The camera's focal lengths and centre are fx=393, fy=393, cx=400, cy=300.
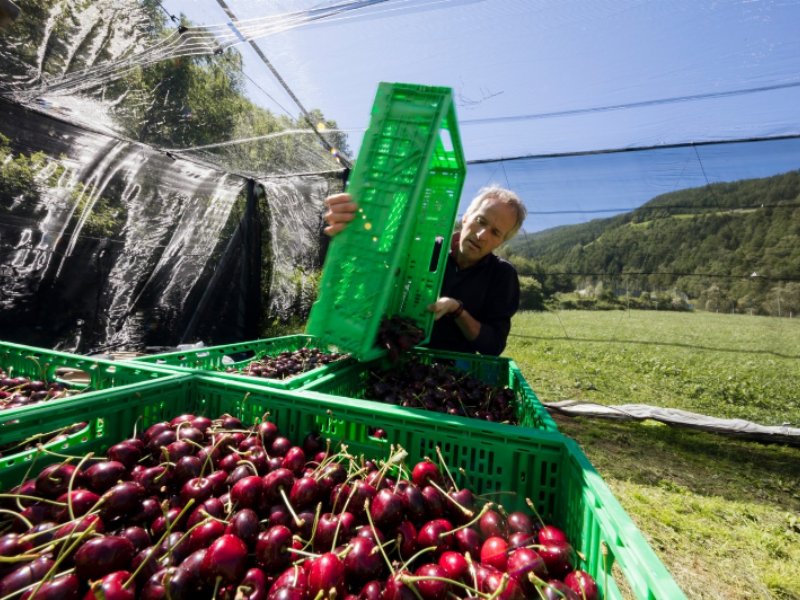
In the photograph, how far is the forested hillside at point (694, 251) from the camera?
18.5ft

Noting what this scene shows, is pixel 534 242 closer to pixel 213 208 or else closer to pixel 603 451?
pixel 603 451

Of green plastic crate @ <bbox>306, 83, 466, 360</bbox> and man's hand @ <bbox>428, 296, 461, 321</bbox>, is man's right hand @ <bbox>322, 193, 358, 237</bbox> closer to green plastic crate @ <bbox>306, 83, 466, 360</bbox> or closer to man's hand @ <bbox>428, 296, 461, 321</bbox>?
green plastic crate @ <bbox>306, 83, 466, 360</bbox>

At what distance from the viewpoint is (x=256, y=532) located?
0.86m

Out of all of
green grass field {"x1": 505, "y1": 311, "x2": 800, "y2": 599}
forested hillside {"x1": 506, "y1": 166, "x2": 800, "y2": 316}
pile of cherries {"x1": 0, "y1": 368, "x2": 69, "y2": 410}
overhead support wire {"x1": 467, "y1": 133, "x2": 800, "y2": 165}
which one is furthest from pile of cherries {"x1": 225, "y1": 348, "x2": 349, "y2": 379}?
forested hillside {"x1": 506, "y1": 166, "x2": 800, "y2": 316}

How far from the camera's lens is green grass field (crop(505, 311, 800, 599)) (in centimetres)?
226

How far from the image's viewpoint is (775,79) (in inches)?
147

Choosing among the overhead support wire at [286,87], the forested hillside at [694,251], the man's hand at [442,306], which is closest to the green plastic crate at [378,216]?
the man's hand at [442,306]

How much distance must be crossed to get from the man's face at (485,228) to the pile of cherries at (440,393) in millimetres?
868

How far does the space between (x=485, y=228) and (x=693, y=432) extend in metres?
3.95

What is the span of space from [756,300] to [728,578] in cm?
569

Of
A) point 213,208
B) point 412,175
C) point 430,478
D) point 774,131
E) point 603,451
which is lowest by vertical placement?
point 603,451

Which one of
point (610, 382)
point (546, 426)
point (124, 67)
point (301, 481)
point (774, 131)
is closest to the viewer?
point (301, 481)

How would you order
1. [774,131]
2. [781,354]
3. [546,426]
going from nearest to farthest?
[546,426] < [774,131] < [781,354]

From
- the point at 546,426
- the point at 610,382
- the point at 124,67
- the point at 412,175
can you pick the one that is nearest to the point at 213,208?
the point at 124,67
